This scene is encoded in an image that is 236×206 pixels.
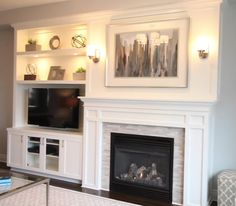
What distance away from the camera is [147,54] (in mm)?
3748

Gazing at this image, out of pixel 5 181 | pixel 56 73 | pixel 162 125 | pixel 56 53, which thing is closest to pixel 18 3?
pixel 56 53

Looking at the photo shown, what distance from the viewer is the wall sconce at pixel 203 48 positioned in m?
3.33

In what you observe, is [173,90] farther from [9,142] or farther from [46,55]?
[9,142]

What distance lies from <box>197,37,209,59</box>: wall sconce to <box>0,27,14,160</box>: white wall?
3625 mm

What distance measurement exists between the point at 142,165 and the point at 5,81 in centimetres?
327

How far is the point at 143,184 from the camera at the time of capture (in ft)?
12.5

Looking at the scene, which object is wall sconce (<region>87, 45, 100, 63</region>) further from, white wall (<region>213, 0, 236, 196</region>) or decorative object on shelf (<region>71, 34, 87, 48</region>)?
white wall (<region>213, 0, 236, 196</region>)

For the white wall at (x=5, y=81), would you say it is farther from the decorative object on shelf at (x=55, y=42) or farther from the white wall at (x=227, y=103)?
the white wall at (x=227, y=103)

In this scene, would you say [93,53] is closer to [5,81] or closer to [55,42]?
[55,42]

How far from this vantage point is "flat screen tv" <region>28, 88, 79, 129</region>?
4.52 meters

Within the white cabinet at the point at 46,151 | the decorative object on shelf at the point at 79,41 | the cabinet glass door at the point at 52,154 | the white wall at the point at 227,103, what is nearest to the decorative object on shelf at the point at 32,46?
the decorative object on shelf at the point at 79,41

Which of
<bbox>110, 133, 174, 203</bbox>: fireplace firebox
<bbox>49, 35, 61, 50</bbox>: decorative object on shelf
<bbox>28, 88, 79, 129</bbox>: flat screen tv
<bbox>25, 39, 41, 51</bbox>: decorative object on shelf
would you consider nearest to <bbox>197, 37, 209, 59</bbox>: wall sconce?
<bbox>110, 133, 174, 203</bbox>: fireplace firebox

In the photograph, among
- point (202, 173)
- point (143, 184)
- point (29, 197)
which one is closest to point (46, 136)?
point (29, 197)

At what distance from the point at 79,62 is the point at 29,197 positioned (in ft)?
7.26
